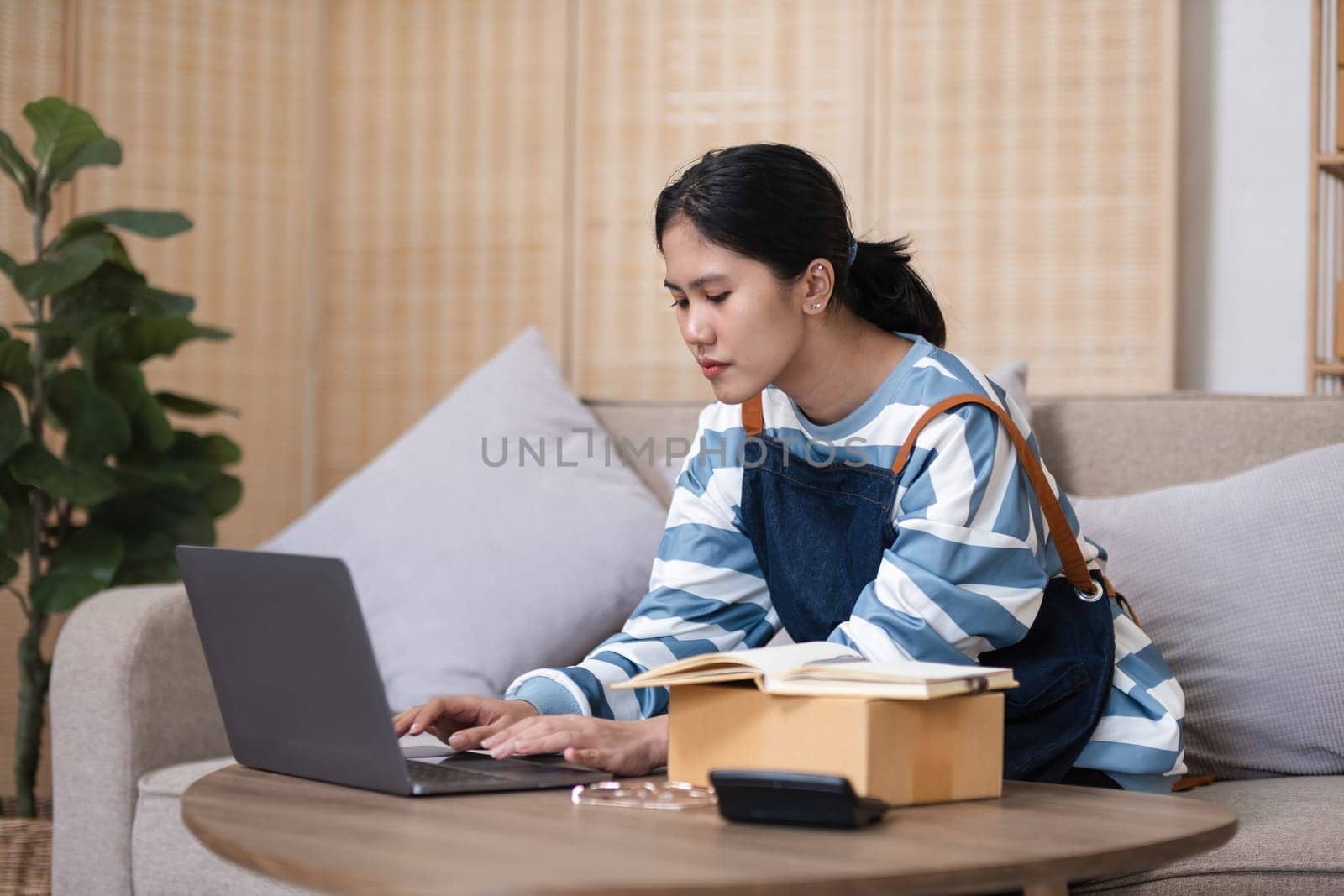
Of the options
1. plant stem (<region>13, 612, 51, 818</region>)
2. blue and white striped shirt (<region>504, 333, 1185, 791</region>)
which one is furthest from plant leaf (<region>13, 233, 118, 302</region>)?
blue and white striped shirt (<region>504, 333, 1185, 791</region>)

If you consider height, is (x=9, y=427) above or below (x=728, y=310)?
below

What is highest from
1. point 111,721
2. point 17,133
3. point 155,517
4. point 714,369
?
point 17,133

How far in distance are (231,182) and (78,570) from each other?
1.18 m

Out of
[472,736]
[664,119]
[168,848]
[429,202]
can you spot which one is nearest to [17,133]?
[429,202]

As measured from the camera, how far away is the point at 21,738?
7.26ft

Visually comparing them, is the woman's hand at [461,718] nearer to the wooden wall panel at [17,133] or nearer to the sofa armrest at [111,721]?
the sofa armrest at [111,721]

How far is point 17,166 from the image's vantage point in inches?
91.1

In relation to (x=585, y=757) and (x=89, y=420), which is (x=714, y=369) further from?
(x=89, y=420)

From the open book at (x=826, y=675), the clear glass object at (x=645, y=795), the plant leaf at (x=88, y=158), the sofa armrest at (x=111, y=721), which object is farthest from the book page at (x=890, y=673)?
the plant leaf at (x=88, y=158)

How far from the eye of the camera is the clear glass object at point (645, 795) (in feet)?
3.15

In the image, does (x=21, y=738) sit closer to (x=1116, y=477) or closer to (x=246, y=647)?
(x=246, y=647)

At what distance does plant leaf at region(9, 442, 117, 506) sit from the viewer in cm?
212

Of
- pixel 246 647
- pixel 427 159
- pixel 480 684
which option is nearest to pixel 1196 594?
pixel 480 684

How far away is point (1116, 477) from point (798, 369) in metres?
0.82
